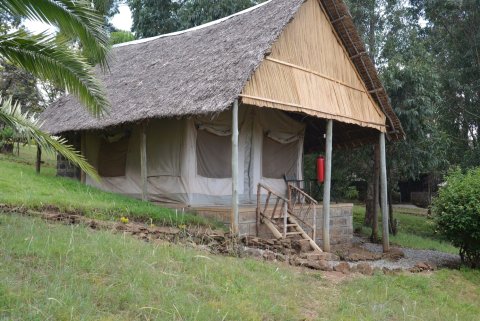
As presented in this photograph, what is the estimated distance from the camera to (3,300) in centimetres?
364

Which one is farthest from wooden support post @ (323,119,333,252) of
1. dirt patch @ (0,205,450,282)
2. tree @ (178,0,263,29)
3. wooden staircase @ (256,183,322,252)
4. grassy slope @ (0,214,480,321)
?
tree @ (178,0,263,29)

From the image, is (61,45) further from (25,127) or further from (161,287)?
(161,287)

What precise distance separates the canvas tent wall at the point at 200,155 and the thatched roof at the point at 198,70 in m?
0.94

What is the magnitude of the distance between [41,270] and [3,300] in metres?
0.81

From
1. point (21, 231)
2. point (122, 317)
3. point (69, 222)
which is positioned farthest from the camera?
point (69, 222)

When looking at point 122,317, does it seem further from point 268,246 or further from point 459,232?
point 459,232

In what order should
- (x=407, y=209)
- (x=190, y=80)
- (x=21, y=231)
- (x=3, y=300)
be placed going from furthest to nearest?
1. (x=407, y=209)
2. (x=190, y=80)
3. (x=21, y=231)
4. (x=3, y=300)

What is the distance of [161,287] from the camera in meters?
4.56

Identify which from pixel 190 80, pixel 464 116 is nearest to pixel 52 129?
pixel 190 80

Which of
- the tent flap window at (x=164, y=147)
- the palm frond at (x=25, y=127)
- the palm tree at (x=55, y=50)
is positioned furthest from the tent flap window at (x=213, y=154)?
the palm frond at (x=25, y=127)

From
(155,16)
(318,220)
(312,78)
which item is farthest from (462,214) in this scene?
(155,16)

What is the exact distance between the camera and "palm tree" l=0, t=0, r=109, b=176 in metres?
5.55

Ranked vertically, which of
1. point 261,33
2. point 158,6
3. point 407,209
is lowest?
point 407,209

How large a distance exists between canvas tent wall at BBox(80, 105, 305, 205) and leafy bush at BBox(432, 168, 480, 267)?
4.55 meters
